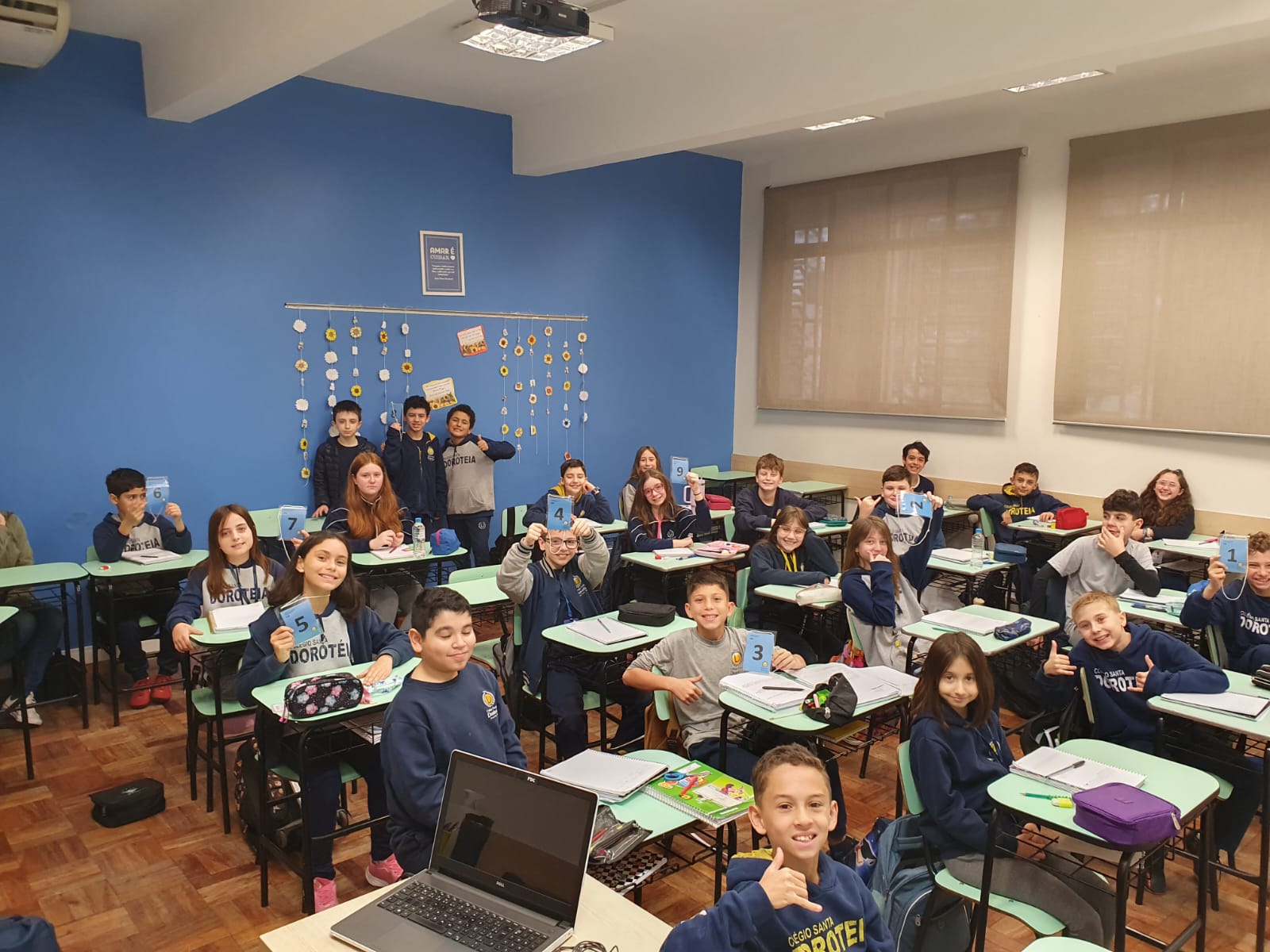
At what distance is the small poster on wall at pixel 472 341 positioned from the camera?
7.12 metres

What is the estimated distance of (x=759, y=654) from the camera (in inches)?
131

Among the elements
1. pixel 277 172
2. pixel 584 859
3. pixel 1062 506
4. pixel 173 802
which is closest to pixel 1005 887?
pixel 584 859

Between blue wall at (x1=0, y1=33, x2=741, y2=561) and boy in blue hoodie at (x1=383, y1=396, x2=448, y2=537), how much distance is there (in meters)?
0.22

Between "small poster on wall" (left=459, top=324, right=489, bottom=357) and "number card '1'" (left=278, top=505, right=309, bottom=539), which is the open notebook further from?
"small poster on wall" (left=459, top=324, right=489, bottom=357)

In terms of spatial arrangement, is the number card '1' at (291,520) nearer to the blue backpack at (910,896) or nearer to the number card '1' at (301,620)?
the number card '1' at (301,620)

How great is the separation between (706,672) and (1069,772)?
1247 mm

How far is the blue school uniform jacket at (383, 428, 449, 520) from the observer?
6.62 meters

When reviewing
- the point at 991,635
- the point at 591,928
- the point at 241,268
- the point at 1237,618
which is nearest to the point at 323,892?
the point at 591,928

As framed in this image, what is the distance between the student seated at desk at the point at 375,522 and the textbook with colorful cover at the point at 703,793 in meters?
2.74

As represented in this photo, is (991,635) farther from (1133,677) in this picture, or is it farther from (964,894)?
(964,894)

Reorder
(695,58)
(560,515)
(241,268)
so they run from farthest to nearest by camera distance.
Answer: (241,268) → (695,58) → (560,515)

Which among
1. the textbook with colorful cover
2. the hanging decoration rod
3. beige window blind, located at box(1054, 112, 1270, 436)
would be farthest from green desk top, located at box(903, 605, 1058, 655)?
the hanging decoration rod

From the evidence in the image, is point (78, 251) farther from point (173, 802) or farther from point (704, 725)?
point (704, 725)

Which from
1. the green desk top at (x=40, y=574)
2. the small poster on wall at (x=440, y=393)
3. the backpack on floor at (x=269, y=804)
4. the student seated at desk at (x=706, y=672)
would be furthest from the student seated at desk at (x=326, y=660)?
the small poster on wall at (x=440, y=393)
